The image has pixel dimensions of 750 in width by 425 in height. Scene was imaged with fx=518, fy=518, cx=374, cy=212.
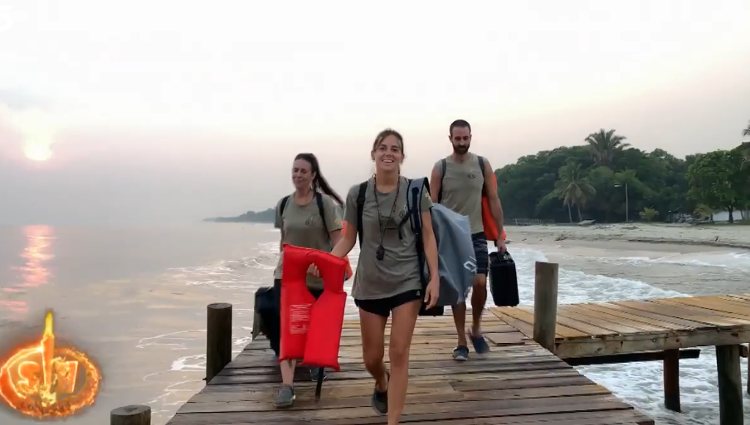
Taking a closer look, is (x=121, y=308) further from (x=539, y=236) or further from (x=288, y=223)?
(x=539, y=236)

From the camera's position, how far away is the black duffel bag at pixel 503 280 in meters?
5.45

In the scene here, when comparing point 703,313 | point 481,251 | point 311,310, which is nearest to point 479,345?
point 481,251

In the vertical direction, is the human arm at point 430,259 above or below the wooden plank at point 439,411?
above

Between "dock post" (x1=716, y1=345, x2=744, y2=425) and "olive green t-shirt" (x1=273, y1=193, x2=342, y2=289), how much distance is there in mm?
6247

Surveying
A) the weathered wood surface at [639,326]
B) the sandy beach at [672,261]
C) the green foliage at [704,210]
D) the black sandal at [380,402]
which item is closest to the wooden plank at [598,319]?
the weathered wood surface at [639,326]

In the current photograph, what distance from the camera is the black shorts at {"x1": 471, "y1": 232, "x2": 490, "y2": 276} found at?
512 centimetres

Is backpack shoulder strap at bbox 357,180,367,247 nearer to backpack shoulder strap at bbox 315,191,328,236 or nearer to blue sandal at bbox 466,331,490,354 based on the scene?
backpack shoulder strap at bbox 315,191,328,236

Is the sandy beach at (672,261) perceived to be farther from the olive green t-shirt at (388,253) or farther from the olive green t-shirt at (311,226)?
the olive green t-shirt at (388,253)

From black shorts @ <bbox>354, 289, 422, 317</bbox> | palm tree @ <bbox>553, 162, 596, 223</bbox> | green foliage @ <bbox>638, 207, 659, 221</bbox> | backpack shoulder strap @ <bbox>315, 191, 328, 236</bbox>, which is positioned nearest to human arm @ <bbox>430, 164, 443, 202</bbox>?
backpack shoulder strap @ <bbox>315, 191, 328, 236</bbox>

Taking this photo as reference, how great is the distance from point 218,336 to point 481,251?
2.77 m

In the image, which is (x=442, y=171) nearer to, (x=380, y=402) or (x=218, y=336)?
(x=380, y=402)

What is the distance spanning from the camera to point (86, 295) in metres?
25.7

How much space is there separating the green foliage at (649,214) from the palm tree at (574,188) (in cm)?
733

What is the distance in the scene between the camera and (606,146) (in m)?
83.8
